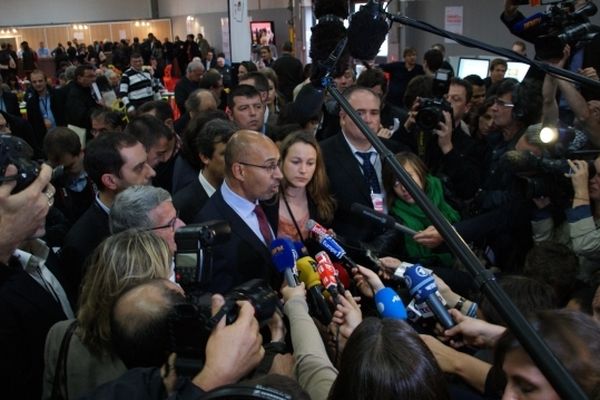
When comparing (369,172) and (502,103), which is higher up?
(502,103)

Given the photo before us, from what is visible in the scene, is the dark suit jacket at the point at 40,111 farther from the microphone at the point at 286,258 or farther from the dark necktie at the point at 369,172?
the microphone at the point at 286,258

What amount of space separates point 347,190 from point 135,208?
1170mm

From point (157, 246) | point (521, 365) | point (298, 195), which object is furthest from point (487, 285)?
point (298, 195)

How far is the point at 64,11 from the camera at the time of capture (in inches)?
813

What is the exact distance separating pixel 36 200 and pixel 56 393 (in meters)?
0.58

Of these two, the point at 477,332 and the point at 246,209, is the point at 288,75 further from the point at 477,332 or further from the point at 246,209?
the point at 477,332

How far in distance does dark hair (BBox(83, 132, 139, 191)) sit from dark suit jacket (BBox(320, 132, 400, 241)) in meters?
1.04

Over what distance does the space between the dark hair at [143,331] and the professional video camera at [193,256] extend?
0.19 feet

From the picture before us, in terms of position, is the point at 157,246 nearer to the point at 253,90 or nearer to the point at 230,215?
the point at 230,215

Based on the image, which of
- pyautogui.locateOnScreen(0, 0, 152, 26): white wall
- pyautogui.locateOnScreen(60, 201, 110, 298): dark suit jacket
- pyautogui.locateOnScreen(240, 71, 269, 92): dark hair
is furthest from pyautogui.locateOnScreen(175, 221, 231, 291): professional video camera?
pyautogui.locateOnScreen(0, 0, 152, 26): white wall

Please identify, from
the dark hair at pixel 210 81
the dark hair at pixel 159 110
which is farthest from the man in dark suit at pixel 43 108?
the dark hair at pixel 159 110

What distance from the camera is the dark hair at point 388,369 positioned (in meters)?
1.19

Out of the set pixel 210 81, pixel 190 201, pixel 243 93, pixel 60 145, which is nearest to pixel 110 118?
pixel 60 145

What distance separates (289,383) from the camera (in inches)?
44.3
